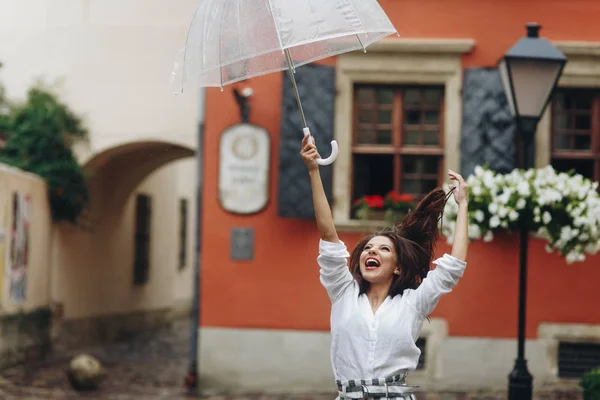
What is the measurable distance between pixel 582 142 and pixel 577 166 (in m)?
0.26

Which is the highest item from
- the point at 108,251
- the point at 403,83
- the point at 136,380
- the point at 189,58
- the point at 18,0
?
the point at 18,0

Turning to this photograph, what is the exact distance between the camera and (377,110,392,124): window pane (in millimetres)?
11242

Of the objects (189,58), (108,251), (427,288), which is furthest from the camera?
(108,251)

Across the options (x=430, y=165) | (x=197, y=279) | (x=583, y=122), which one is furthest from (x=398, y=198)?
(x=197, y=279)

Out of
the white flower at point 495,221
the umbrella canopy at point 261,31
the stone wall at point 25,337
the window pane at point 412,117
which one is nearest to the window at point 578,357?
the window pane at point 412,117

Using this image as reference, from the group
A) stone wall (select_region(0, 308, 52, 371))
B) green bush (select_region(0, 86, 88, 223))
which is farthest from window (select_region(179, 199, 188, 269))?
green bush (select_region(0, 86, 88, 223))

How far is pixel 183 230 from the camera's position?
75.3 ft

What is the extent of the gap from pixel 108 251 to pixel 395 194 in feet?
24.2

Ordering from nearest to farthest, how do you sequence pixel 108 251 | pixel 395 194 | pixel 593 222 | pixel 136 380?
pixel 593 222, pixel 395 194, pixel 136 380, pixel 108 251

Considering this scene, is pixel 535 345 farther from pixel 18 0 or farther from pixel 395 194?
pixel 18 0

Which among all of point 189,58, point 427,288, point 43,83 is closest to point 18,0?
point 43,83

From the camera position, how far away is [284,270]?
11.2 metres

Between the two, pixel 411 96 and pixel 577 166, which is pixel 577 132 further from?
pixel 411 96

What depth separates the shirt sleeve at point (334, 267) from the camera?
161 inches
